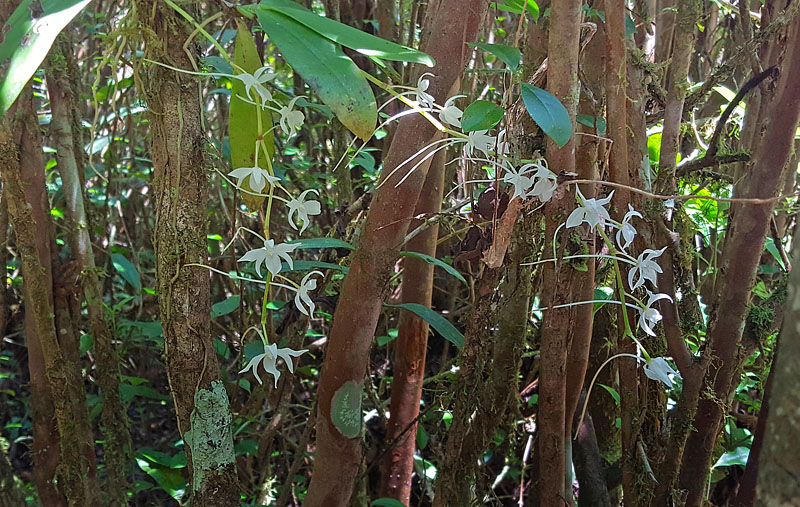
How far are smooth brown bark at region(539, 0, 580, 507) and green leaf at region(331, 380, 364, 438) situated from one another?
0.25 m

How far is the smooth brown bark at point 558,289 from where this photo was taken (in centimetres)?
76

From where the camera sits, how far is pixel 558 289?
2.84ft

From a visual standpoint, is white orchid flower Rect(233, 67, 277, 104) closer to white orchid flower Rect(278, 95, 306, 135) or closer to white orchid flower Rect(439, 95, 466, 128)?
white orchid flower Rect(278, 95, 306, 135)

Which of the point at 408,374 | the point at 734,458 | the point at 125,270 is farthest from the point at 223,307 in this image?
the point at 734,458

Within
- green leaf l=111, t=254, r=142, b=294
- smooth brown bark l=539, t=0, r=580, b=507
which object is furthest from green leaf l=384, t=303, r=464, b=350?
green leaf l=111, t=254, r=142, b=294

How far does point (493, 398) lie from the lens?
3.26 ft

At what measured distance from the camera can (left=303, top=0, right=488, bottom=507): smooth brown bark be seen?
811 mm

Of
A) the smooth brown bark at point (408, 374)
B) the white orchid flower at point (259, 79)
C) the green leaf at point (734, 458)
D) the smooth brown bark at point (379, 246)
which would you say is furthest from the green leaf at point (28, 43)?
the green leaf at point (734, 458)

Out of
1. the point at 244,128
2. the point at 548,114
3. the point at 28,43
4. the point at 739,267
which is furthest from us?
the point at 739,267

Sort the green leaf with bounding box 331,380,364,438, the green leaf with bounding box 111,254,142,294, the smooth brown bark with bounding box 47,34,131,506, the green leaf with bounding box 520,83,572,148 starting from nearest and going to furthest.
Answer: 1. the green leaf with bounding box 520,83,572,148
2. the green leaf with bounding box 331,380,364,438
3. the smooth brown bark with bounding box 47,34,131,506
4. the green leaf with bounding box 111,254,142,294

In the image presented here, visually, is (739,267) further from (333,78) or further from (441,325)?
(333,78)

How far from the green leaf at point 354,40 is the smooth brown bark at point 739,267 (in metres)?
0.65

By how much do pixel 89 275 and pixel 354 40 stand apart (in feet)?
2.49

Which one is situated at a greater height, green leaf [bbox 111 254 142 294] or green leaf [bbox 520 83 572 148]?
green leaf [bbox 520 83 572 148]
